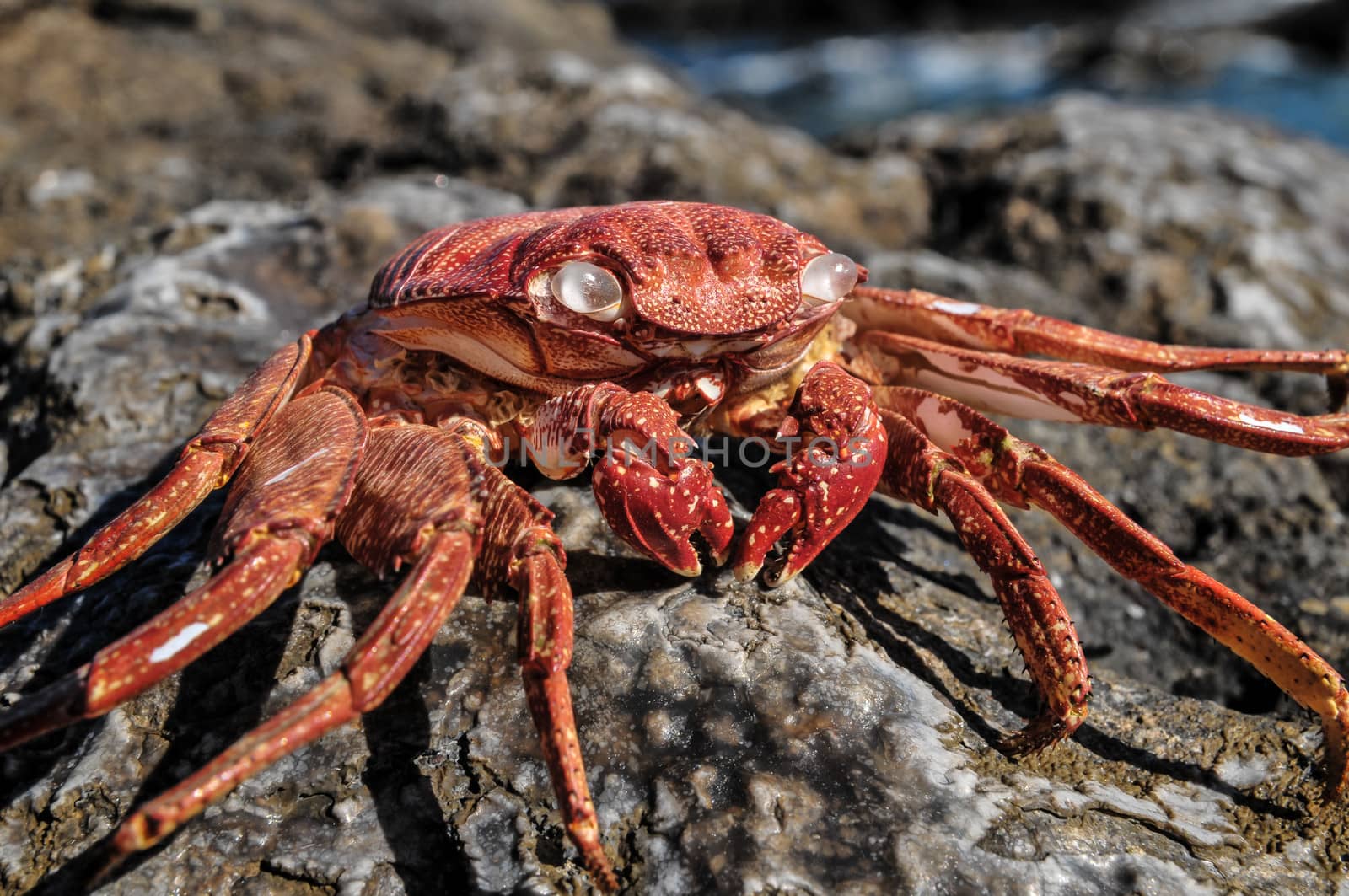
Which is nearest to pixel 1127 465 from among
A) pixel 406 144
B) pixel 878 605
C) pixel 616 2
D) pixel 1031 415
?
pixel 1031 415

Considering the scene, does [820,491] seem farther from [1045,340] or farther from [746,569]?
[1045,340]

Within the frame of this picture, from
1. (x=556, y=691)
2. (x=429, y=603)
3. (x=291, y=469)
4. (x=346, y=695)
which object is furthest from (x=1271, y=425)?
(x=291, y=469)

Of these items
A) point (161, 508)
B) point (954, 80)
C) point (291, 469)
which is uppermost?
point (291, 469)

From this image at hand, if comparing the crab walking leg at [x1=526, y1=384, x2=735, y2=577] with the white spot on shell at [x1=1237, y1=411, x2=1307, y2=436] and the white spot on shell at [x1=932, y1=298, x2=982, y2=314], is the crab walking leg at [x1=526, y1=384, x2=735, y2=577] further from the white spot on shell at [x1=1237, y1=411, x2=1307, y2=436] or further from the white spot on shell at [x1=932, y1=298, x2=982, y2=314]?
the white spot on shell at [x1=1237, y1=411, x2=1307, y2=436]

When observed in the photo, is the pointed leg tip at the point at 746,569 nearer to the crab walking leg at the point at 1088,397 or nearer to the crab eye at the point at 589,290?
the crab eye at the point at 589,290

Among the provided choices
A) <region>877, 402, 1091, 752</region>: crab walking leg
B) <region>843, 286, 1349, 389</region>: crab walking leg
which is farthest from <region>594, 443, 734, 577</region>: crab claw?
<region>843, 286, 1349, 389</region>: crab walking leg

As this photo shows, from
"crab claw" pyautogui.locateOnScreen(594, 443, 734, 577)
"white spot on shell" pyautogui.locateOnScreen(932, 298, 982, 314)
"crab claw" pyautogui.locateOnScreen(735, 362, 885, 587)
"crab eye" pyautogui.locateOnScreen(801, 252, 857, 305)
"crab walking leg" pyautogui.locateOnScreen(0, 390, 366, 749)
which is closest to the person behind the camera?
"crab walking leg" pyautogui.locateOnScreen(0, 390, 366, 749)

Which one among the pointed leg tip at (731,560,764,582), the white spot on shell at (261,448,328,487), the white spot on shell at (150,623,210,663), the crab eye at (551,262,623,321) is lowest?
the pointed leg tip at (731,560,764,582)

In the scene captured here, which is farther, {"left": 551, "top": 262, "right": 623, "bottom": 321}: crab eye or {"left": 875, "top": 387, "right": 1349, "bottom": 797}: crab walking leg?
{"left": 551, "top": 262, "right": 623, "bottom": 321}: crab eye
